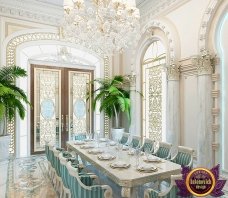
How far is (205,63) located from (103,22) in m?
2.06

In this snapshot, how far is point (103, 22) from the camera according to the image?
139 inches

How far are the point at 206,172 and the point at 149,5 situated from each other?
5.65 m

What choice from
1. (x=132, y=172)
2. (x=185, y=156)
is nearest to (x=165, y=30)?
(x=185, y=156)

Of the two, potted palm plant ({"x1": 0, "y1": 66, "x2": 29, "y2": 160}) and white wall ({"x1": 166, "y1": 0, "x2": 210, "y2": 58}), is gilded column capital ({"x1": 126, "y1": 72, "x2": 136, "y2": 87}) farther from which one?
potted palm plant ({"x1": 0, "y1": 66, "x2": 29, "y2": 160})

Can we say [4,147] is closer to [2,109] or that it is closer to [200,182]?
[2,109]

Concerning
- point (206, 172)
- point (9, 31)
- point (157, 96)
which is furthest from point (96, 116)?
point (206, 172)

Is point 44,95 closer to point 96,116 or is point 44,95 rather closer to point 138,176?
point 96,116

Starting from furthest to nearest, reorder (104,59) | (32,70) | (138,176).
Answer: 1. (104,59)
2. (32,70)
3. (138,176)

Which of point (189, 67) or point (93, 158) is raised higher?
point (189, 67)

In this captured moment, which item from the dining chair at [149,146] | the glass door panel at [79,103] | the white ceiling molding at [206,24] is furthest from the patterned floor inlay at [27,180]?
the white ceiling molding at [206,24]

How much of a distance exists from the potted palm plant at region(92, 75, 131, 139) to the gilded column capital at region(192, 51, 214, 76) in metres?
2.65

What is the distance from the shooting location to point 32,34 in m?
6.29

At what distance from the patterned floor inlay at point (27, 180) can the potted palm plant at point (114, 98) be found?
2248mm

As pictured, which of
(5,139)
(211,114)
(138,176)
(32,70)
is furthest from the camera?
(32,70)
